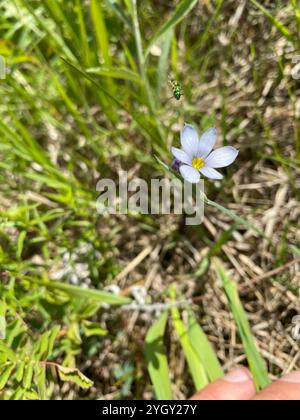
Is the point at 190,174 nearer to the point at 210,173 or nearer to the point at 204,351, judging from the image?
the point at 210,173

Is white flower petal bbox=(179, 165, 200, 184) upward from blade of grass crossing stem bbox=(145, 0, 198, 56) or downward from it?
downward

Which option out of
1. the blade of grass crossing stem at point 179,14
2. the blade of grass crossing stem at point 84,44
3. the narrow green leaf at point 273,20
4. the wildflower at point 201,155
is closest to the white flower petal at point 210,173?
the wildflower at point 201,155

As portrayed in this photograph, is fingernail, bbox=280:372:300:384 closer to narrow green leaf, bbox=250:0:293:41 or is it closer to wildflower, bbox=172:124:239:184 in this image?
wildflower, bbox=172:124:239:184

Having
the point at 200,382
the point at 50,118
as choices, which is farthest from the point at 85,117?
the point at 200,382

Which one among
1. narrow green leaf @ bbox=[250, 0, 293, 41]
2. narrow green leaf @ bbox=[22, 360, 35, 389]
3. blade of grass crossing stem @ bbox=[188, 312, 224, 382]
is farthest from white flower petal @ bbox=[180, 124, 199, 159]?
blade of grass crossing stem @ bbox=[188, 312, 224, 382]

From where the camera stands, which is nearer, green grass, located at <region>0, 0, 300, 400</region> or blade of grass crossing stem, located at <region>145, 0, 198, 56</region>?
blade of grass crossing stem, located at <region>145, 0, 198, 56</region>

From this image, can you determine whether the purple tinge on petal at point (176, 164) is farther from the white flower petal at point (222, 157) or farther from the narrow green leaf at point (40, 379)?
the narrow green leaf at point (40, 379)

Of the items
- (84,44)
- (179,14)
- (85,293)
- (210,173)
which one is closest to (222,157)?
(210,173)
